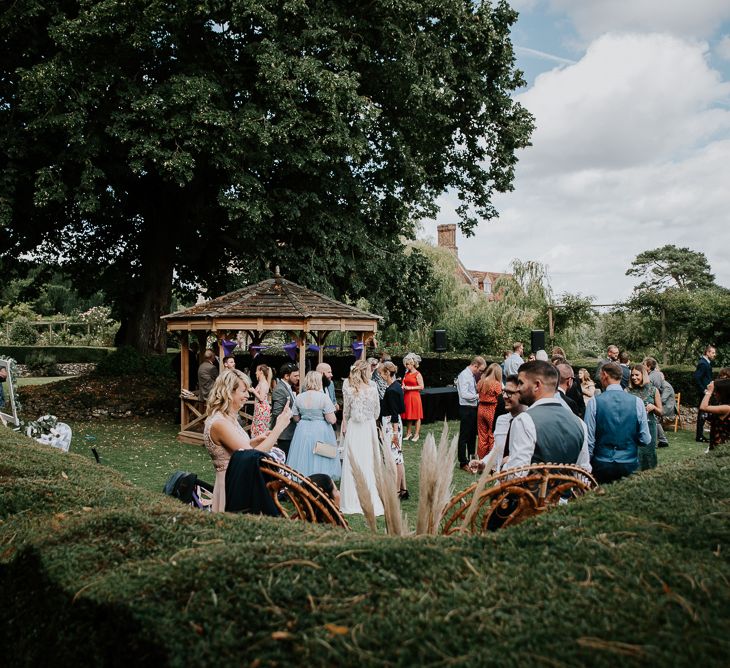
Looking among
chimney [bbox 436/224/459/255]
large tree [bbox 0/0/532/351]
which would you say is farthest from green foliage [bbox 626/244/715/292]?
large tree [bbox 0/0/532/351]

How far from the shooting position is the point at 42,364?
1672 inches

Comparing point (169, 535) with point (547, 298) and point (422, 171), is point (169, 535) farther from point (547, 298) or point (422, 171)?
point (547, 298)

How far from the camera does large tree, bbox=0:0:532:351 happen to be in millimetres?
15500

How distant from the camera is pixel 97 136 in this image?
16031mm

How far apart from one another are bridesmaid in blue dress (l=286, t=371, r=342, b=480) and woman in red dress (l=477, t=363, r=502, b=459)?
3.31 m

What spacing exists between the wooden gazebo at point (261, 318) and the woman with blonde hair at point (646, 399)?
7.77 m

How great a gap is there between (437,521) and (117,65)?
15.8 metres

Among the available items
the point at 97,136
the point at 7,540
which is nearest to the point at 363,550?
the point at 7,540

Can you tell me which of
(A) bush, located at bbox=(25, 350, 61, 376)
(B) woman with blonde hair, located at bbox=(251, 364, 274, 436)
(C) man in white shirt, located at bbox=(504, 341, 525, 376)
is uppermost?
(C) man in white shirt, located at bbox=(504, 341, 525, 376)

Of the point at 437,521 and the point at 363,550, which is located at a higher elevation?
the point at 363,550

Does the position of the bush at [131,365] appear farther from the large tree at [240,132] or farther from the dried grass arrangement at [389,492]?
the dried grass arrangement at [389,492]

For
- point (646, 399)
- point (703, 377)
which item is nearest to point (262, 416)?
point (646, 399)

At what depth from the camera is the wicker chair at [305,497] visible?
4.27m

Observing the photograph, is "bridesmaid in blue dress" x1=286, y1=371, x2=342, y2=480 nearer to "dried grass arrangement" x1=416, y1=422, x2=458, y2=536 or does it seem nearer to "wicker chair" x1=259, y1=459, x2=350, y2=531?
"wicker chair" x1=259, y1=459, x2=350, y2=531
